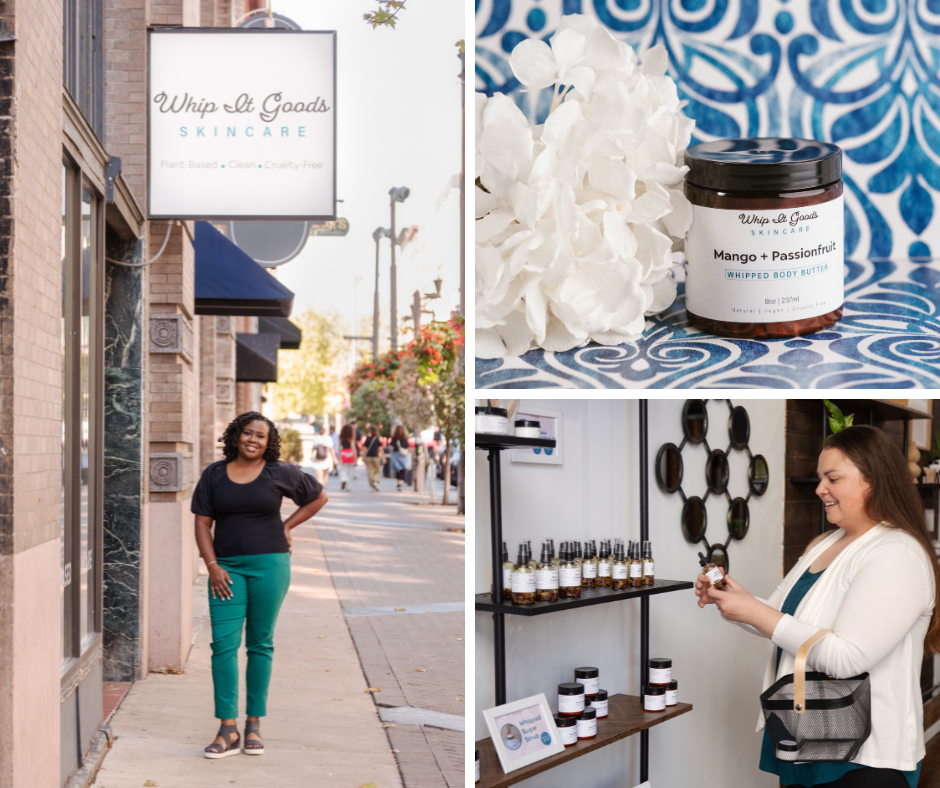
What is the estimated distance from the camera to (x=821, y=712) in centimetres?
242

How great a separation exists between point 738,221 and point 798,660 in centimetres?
128

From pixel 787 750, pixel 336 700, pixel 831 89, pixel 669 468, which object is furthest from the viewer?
pixel 336 700

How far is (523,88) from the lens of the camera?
69.4 inches

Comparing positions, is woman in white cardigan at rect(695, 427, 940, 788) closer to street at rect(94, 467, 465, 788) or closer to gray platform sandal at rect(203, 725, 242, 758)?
street at rect(94, 467, 465, 788)

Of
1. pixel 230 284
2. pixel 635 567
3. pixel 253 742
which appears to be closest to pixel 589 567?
pixel 635 567

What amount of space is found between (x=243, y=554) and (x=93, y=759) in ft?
4.03

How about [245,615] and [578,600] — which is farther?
[245,615]

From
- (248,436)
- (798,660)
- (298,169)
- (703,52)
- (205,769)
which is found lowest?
(205,769)

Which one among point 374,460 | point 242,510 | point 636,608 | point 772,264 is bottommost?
point 374,460

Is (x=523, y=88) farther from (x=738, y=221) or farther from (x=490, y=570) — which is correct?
(x=490, y=570)

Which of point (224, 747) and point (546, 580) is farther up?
point (546, 580)

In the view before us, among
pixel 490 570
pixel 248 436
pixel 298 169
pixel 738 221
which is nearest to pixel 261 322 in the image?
pixel 298 169

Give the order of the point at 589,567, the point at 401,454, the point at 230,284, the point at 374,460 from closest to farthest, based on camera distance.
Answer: the point at 589,567 → the point at 230,284 → the point at 374,460 → the point at 401,454

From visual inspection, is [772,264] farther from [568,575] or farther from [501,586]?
[568,575]
